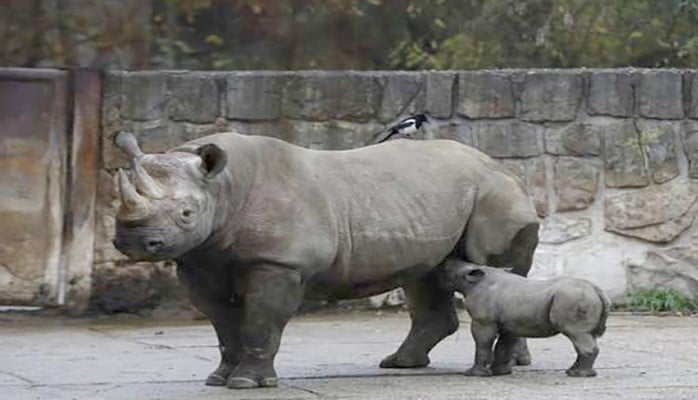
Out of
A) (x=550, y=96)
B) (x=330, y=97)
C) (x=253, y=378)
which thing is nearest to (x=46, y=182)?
(x=330, y=97)

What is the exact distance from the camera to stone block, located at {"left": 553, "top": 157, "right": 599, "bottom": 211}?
1221cm

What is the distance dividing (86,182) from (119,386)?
346cm

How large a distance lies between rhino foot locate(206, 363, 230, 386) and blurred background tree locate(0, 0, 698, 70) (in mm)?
5965

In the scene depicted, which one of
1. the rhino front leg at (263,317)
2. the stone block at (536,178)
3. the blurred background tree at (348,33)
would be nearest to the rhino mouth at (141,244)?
the rhino front leg at (263,317)

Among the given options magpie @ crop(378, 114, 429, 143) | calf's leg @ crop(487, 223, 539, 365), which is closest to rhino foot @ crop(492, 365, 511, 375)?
calf's leg @ crop(487, 223, 539, 365)

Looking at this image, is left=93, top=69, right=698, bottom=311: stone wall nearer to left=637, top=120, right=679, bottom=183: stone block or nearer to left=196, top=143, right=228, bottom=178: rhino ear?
left=637, top=120, right=679, bottom=183: stone block

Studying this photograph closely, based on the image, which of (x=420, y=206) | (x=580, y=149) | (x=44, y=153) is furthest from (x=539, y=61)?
(x=420, y=206)

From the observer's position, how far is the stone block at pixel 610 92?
12.2 metres

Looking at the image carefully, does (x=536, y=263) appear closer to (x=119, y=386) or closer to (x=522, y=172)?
(x=522, y=172)

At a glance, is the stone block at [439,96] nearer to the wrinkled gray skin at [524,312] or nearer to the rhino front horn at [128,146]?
the wrinkled gray skin at [524,312]

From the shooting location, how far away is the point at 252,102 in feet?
39.6

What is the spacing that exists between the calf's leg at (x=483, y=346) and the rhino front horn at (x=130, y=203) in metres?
1.92

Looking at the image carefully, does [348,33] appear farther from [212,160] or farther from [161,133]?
[212,160]

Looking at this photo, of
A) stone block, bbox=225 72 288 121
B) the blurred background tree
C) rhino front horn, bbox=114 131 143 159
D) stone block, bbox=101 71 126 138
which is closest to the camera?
rhino front horn, bbox=114 131 143 159
